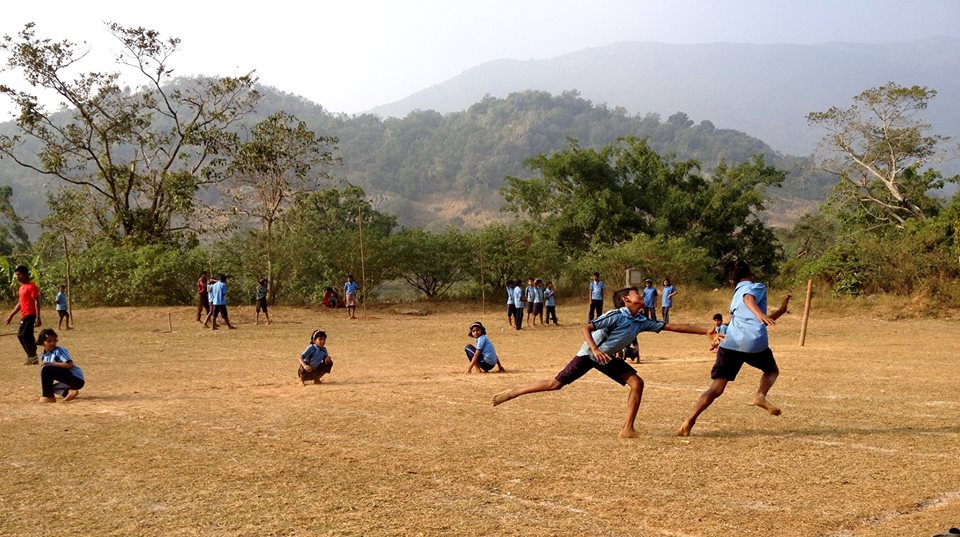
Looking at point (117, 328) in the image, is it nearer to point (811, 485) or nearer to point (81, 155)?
point (81, 155)

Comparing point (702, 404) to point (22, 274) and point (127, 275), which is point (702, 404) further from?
point (127, 275)

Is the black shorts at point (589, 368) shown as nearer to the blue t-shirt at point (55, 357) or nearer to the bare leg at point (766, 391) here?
the bare leg at point (766, 391)

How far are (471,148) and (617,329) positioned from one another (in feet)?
382

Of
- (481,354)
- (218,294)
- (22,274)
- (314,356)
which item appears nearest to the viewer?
(314,356)

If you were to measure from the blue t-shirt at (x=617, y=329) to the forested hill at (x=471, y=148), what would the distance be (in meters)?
88.1

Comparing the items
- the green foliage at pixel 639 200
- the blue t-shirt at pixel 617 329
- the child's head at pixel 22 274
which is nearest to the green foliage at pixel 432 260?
the green foliage at pixel 639 200

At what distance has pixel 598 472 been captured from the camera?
6938 mm

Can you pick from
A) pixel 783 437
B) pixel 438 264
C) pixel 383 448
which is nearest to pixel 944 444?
pixel 783 437

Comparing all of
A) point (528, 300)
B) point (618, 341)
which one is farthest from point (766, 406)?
point (528, 300)

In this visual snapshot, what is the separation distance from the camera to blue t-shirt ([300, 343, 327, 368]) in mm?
13117

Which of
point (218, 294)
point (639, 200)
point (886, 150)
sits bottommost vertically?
point (218, 294)

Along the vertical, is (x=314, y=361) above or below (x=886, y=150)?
below

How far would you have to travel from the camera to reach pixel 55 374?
1172 centimetres

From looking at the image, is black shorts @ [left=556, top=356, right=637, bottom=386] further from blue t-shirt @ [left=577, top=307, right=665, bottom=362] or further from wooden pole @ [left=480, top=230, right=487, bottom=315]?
wooden pole @ [left=480, top=230, right=487, bottom=315]
